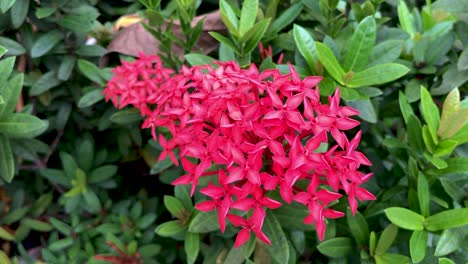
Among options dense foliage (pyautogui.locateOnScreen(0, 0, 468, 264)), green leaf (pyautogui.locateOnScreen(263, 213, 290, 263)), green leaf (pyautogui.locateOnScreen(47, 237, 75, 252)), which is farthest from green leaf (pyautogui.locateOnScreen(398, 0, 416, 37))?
green leaf (pyautogui.locateOnScreen(47, 237, 75, 252))

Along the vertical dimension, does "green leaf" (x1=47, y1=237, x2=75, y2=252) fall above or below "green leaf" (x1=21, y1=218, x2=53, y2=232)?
above

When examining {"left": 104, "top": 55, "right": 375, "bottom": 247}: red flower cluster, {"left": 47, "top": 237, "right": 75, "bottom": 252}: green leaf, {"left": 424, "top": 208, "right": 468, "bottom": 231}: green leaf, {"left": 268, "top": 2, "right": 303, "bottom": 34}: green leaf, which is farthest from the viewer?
{"left": 47, "top": 237, "right": 75, "bottom": 252}: green leaf

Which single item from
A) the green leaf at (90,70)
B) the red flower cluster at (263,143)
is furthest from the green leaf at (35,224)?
the red flower cluster at (263,143)

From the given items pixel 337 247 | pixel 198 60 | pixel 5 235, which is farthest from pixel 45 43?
pixel 337 247

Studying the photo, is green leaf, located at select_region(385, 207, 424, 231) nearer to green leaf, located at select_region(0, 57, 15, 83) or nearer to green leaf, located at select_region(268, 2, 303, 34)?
green leaf, located at select_region(268, 2, 303, 34)

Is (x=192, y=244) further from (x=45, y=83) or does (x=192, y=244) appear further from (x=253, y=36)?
(x=45, y=83)
